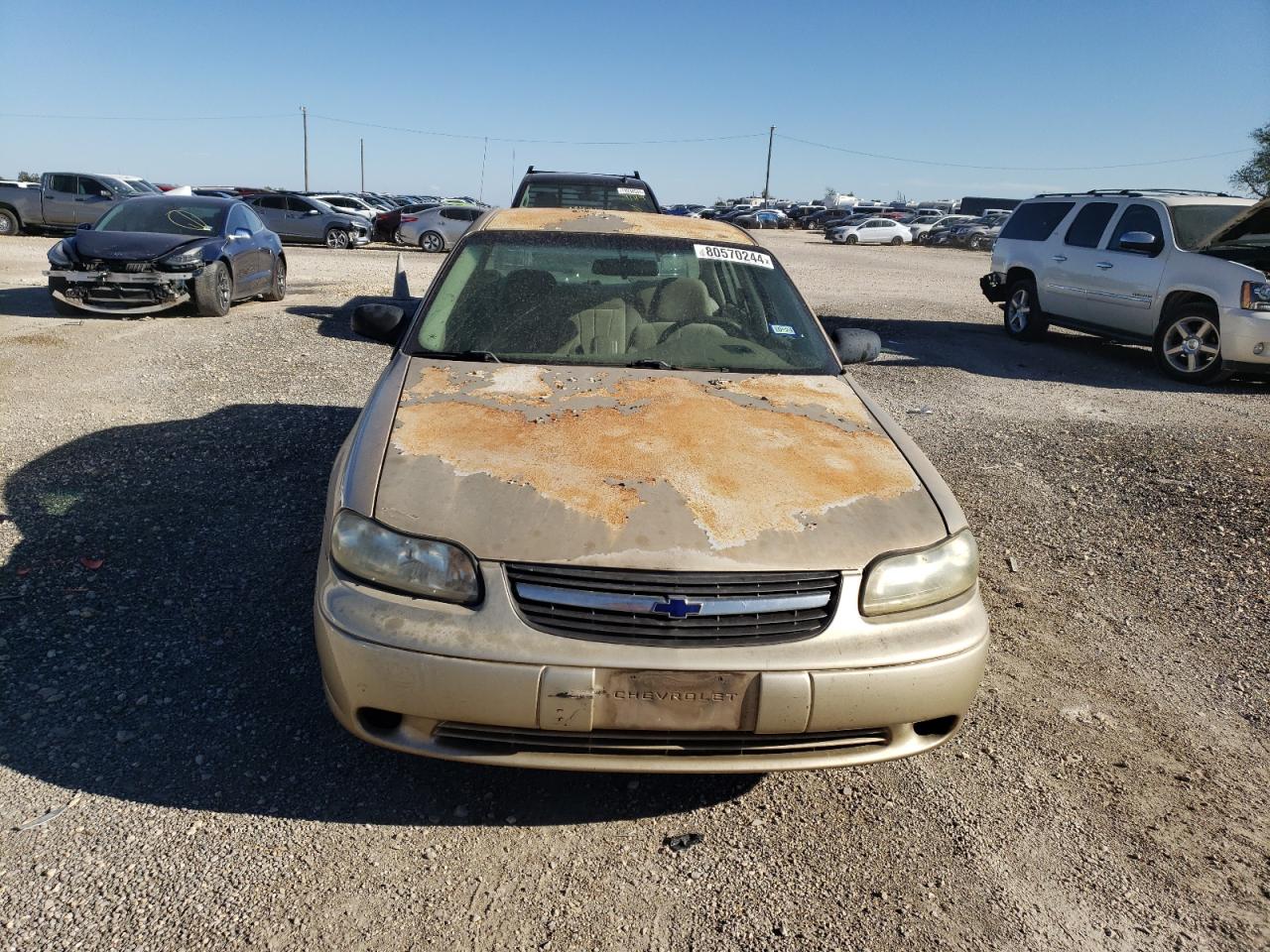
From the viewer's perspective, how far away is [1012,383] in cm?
931

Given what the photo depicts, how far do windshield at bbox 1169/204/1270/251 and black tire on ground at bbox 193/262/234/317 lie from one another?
35.7 ft

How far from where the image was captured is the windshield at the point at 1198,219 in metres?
9.66

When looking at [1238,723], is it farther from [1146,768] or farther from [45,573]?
[45,573]

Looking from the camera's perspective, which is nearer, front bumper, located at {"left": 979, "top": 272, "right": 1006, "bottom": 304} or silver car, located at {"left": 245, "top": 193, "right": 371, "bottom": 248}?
front bumper, located at {"left": 979, "top": 272, "right": 1006, "bottom": 304}

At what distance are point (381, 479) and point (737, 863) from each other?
1460 mm

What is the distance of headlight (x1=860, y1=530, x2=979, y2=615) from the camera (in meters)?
2.47

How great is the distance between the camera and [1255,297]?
8.75 meters

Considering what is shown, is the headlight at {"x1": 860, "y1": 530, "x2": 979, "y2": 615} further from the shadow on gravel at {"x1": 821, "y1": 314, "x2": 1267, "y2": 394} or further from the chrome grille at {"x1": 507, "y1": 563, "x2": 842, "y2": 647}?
the shadow on gravel at {"x1": 821, "y1": 314, "x2": 1267, "y2": 394}

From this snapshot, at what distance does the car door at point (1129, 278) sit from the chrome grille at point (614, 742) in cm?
937

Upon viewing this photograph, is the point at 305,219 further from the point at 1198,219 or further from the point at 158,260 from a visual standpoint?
the point at 1198,219

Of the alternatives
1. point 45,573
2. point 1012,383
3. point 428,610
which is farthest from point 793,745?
point 1012,383

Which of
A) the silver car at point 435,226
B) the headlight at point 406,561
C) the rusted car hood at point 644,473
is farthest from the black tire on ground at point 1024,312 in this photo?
the silver car at point 435,226

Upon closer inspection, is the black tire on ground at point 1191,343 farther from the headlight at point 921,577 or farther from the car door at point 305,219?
the car door at point 305,219

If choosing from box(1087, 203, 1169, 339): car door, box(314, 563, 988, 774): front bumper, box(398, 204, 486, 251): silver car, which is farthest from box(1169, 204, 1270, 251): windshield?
box(398, 204, 486, 251): silver car
